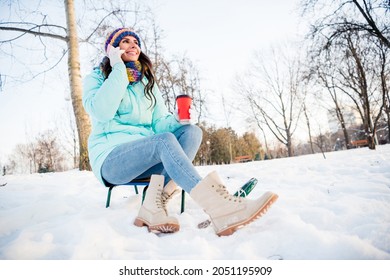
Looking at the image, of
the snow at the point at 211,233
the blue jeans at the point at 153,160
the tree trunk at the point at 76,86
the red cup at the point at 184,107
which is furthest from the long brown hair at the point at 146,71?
the tree trunk at the point at 76,86

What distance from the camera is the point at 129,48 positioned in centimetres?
181

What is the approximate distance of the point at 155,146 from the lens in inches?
53.7

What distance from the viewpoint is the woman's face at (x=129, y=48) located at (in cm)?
178

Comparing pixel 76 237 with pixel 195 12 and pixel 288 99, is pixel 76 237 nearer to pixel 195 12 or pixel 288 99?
pixel 195 12

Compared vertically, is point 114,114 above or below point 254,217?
above

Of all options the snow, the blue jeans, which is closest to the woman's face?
the blue jeans

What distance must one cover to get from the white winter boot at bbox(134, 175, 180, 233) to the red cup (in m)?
0.44

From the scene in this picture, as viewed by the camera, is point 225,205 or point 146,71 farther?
point 146,71

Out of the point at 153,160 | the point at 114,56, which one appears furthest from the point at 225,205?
the point at 114,56

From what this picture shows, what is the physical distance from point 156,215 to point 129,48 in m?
1.32

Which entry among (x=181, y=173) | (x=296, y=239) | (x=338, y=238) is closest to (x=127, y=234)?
(x=181, y=173)

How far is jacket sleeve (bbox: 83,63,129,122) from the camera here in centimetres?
146

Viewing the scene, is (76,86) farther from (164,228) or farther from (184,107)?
(164,228)

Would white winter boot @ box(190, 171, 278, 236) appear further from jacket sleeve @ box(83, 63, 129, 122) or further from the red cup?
jacket sleeve @ box(83, 63, 129, 122)
